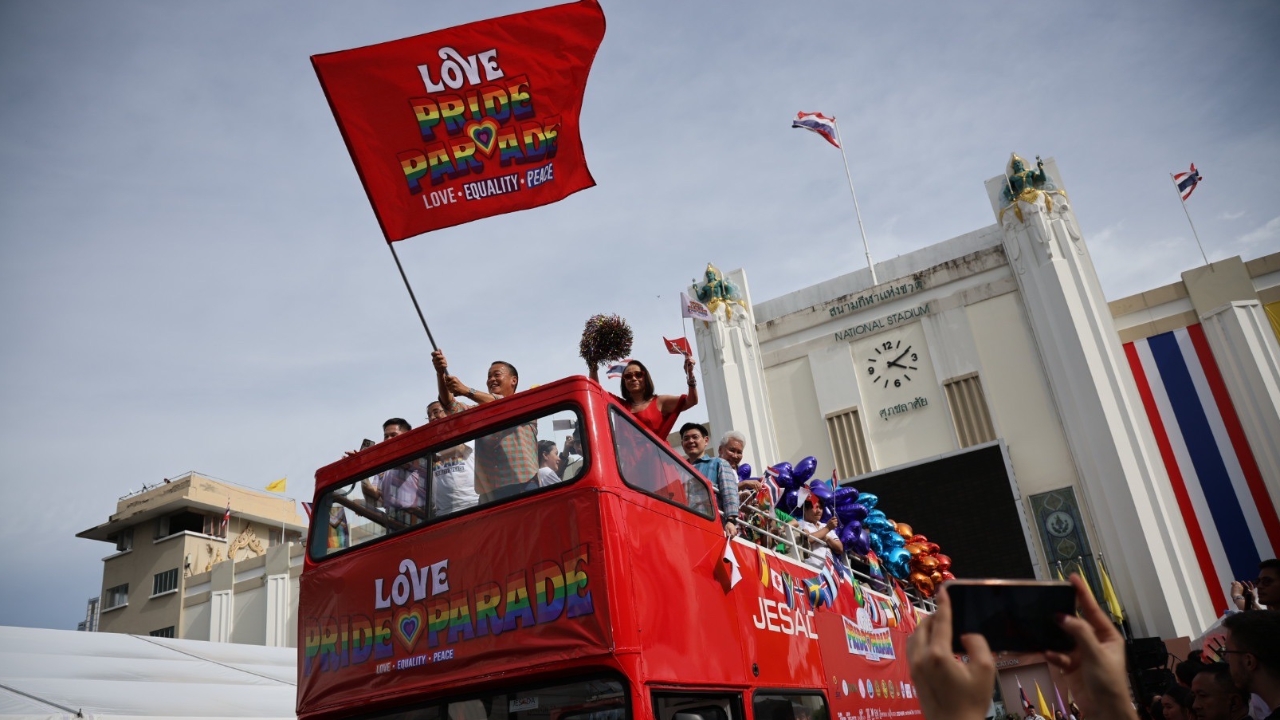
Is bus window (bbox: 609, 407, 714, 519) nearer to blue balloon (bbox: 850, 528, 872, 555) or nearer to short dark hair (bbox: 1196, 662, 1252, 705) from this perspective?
short dark hair (bbox: 1196, 662, 1252, 705)

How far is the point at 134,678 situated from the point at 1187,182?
22809 millimetres

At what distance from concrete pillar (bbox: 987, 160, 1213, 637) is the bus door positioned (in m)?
14.5

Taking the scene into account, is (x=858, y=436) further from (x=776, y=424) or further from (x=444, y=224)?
(x=444, y=224)

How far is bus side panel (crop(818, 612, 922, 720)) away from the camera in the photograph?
5996 millimetres

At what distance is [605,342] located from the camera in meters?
5.66

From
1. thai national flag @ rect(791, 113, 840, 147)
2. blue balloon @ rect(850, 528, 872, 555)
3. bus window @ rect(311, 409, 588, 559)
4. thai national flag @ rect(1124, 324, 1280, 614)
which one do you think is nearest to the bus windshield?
bus window @ rect(311, 409, 588, 559)

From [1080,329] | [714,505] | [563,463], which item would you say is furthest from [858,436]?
[563,463]

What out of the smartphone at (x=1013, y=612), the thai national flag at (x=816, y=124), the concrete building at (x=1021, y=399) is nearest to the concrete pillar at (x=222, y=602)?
the concrete building at (x=1021, y=399)

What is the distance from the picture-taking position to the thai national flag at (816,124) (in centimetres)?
2195

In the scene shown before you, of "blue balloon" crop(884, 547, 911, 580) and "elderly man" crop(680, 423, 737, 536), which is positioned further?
"blue balloon" crop(884, 547, 911, 580)

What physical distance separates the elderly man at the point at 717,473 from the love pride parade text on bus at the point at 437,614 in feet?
5.37

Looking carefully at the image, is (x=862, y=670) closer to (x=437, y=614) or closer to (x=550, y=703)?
(x=550, y=703)

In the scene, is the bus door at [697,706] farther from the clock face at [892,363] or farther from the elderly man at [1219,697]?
the clock face at [892,363]

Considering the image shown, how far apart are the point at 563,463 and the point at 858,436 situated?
1567 centimetres
